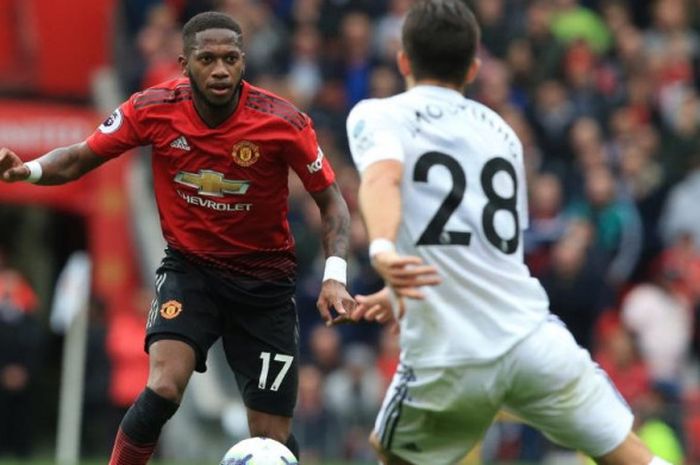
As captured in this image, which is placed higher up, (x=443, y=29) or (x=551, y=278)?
(x=443, y=29)

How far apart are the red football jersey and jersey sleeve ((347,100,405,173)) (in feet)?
4.81

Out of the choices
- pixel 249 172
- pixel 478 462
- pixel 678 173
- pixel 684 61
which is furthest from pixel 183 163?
pixel 684 61

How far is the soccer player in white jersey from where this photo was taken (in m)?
6.88

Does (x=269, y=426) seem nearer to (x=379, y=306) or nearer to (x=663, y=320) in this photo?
(x=379, y=306)

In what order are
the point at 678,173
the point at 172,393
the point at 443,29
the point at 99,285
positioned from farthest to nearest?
the point at 99,285 → the point at 678,173 → the point at 172,393 → the point at 443,29

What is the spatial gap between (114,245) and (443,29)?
11.8m

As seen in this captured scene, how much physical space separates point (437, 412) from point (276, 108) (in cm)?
214

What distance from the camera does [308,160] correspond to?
335 inches

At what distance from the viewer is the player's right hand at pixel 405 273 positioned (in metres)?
6.56

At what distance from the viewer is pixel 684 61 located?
60.6 feet

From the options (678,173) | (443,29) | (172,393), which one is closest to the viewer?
(443,29)

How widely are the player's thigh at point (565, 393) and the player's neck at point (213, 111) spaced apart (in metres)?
2.22

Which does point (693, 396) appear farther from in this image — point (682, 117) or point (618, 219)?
point (682, 117)

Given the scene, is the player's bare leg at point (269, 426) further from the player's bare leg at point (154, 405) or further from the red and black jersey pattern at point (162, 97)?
the red and black jersey pattern at point (162, 97)
